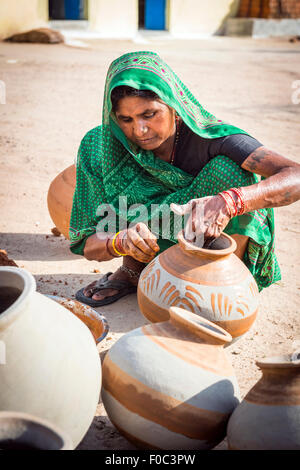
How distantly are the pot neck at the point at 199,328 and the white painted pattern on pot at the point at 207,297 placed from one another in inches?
8.3

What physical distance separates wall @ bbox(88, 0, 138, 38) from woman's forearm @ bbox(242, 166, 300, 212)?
56.0 ft

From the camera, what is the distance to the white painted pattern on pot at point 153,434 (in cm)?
176

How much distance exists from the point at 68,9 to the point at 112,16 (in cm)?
219

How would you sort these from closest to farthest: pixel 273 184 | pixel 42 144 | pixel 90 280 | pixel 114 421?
pixel 114 421
pixel 273 184
pixel 90 280
pixel 42 144

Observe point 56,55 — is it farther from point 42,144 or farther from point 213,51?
point 42,144

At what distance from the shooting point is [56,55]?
1283 centimetres

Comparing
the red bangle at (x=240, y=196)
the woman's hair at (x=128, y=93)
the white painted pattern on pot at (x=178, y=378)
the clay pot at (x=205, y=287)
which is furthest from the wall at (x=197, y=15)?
the white painted pattern on pot at (x=178, y=378)

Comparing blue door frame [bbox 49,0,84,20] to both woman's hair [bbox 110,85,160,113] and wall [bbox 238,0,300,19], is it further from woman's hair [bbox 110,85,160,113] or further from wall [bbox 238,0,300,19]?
woman's hair [bbox 110,85,160,113]

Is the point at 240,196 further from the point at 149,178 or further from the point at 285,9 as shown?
the point at 285,9

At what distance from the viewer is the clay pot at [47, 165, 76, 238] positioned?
12.4 ft

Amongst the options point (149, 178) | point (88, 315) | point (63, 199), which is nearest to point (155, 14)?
point (63, 199)

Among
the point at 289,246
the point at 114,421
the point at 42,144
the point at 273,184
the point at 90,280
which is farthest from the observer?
the point at 42,144
